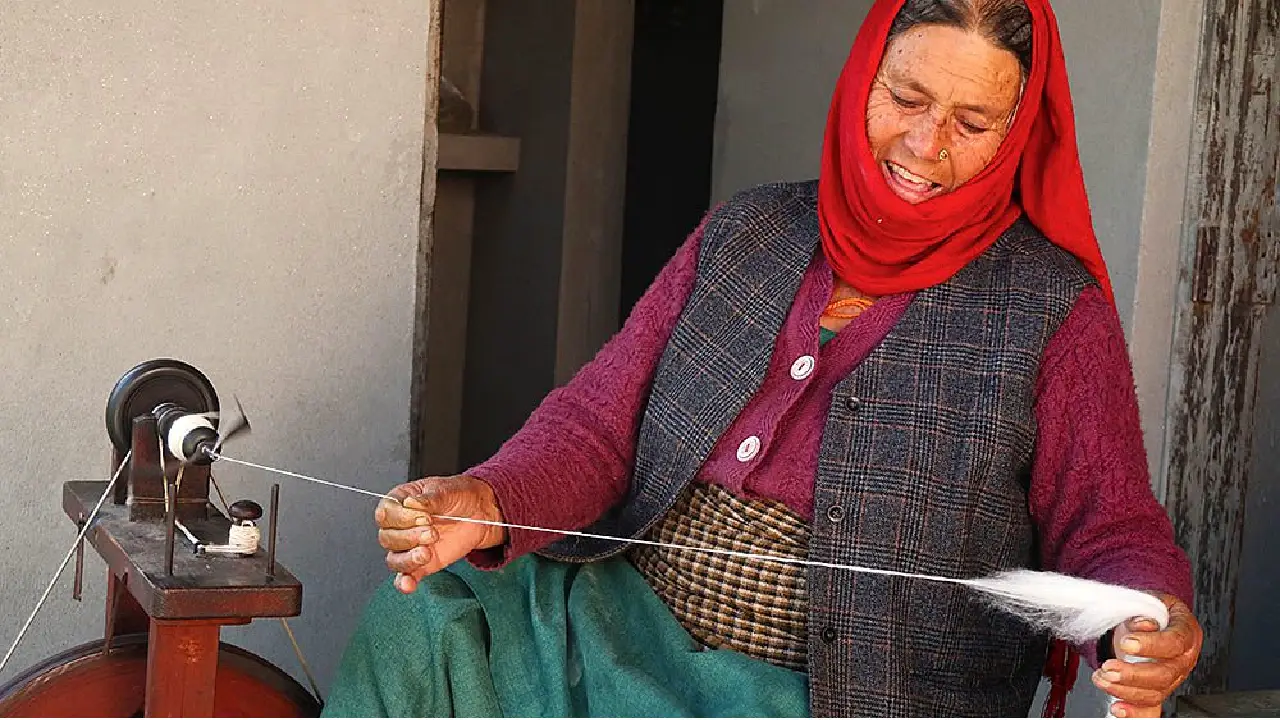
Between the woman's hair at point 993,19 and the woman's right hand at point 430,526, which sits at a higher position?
the woman's hair at point 993,19

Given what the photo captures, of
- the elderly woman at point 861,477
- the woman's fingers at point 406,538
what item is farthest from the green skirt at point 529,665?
the woman's fingers at point 406,538

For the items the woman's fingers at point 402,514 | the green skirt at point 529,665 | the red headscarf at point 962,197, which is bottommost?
the green skirt at point 529,665

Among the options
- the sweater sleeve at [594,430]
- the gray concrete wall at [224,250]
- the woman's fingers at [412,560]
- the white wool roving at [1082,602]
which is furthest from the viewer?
the gray concrete wall at [224,250]

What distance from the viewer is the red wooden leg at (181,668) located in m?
2.01

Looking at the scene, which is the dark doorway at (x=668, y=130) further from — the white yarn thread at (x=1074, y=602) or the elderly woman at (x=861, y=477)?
the white yarn thread at (x=1074, y=602)

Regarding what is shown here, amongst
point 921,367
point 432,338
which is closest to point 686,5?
point 432,338

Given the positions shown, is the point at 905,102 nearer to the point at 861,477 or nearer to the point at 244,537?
the point at 861,477

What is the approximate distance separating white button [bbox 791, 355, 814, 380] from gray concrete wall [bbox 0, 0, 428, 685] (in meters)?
0.98

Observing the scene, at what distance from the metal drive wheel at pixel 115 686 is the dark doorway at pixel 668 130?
3458 mm

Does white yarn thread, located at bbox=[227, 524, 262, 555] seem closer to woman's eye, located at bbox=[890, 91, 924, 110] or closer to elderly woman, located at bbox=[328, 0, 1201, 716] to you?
elderly woman, located at bbox=[328, 0, 1201, 716]

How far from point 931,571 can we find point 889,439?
0.18m

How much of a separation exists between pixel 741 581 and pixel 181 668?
29.1 inches

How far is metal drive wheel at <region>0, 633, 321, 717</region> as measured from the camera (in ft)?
7.34

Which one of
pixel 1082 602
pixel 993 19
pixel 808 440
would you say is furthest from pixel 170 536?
pixel 993 19
